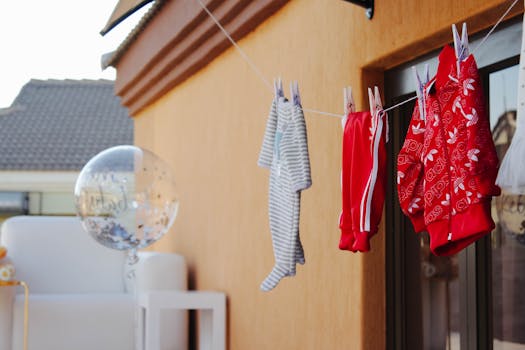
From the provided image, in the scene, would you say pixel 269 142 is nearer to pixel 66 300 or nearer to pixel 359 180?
pixel 359 180

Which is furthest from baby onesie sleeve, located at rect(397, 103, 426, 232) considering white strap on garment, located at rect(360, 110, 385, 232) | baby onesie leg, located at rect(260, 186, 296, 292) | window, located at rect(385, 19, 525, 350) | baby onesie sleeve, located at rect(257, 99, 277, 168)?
baby onesie sleeve, located at rect(257, 99, 277, 168)

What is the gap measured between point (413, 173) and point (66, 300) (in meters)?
3.95

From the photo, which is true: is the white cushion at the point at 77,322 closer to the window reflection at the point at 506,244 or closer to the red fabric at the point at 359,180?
the window reflection at the point at 506,244

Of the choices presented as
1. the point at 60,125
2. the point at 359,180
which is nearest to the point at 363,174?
the point at 359,180

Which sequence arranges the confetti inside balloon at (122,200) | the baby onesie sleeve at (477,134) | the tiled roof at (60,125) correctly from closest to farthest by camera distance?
the baby onesie sleeve at (477,134), the confetti inside balloon at (122,200), the tiled roof at (60,125)

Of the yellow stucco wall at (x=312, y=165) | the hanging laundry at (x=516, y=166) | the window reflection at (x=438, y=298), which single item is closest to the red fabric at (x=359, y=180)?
the yellow stucco wall at (x=312, y=165)

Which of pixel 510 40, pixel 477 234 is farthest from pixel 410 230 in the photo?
pixel 477 234

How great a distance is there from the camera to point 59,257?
6984mm

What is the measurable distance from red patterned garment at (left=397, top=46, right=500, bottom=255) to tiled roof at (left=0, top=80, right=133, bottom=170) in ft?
43.2

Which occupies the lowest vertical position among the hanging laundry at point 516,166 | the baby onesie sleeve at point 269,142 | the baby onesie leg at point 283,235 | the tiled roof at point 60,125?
the baby onesie leg at point 283,235

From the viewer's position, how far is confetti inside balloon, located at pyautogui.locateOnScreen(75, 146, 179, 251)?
5020mm

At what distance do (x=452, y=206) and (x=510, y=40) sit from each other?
31.3 inches

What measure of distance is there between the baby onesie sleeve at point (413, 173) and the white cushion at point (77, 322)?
3780 millimetres

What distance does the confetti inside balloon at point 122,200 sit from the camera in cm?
502
